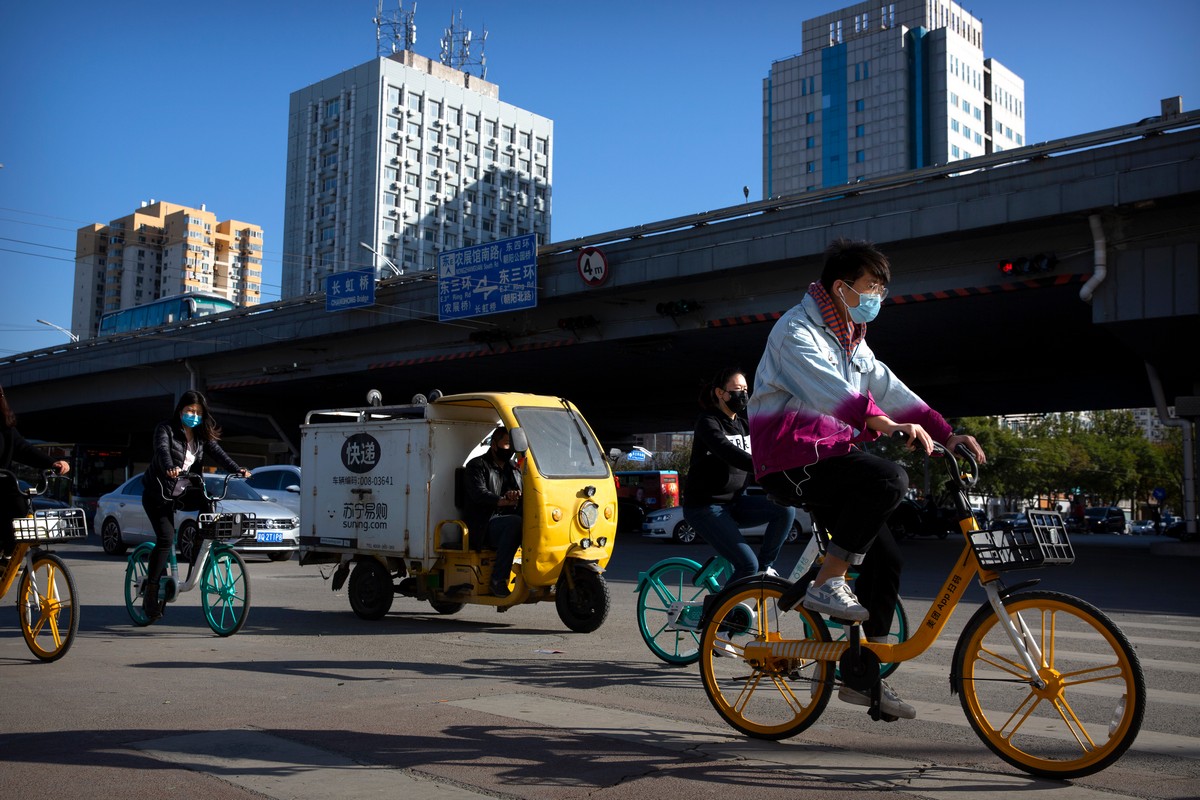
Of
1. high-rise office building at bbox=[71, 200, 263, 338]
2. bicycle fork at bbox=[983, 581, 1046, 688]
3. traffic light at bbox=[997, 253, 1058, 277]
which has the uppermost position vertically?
high-rise office building at bbox=[71, 200, 263, 338]

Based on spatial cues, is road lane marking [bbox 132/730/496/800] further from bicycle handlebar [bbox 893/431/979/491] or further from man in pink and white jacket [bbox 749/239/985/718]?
bicycle handlebar [bbox 893/431/979/491]

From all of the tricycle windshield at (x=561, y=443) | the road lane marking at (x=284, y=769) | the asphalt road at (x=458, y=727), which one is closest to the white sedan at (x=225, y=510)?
the asphalt road at (x=458, y=727)

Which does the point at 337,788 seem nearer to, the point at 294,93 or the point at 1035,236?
the point at 1035,236

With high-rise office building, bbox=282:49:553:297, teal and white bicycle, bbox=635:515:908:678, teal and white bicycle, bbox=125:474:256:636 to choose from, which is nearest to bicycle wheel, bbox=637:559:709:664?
teal and white bicycle, bbox=635:515:908:678

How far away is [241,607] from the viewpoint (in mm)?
8336

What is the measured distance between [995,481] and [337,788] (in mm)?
79731

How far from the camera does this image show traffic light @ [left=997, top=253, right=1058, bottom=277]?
1891cm

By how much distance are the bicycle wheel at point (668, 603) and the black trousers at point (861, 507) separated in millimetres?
2529

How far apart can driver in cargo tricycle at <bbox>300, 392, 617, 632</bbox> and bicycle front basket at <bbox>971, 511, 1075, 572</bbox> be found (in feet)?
15.9

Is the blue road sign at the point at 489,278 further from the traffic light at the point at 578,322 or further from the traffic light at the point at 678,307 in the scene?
the traffic light at the point at 678,307

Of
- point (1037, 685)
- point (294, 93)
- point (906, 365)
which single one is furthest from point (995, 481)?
point (294, 93)

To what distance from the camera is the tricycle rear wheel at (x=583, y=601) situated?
8.65 m

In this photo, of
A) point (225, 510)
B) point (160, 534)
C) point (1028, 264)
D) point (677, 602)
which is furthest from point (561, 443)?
point (1028, 264)

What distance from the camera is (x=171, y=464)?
8203 mm
